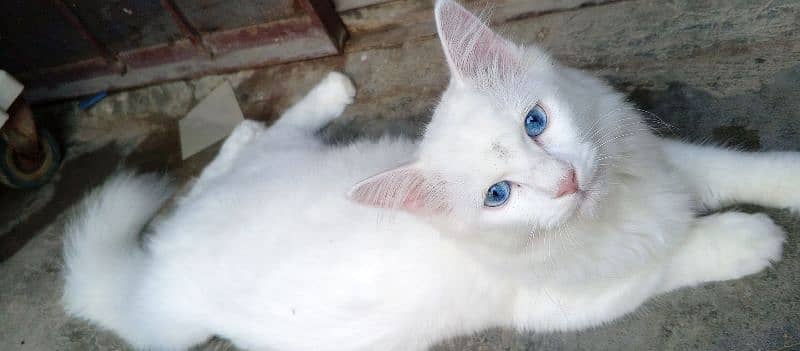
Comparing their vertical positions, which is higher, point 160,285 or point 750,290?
point 160,285

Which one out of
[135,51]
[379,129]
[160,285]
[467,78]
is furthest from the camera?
[135,51]

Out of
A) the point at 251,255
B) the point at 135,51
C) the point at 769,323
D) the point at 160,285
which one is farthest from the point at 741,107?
the point at 135,51

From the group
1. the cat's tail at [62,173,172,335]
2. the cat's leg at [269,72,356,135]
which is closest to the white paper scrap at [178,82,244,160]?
the cat's leg at [269,72,356,135]

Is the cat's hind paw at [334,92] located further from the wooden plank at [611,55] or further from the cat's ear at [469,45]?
the cat's ear at [469,45]

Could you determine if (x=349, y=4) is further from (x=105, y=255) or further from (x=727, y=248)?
(x=727, y=248)

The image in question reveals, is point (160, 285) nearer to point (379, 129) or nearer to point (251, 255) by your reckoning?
point (251, 255)

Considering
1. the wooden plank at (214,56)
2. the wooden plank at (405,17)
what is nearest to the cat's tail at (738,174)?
the wooden plank at (405,17)
